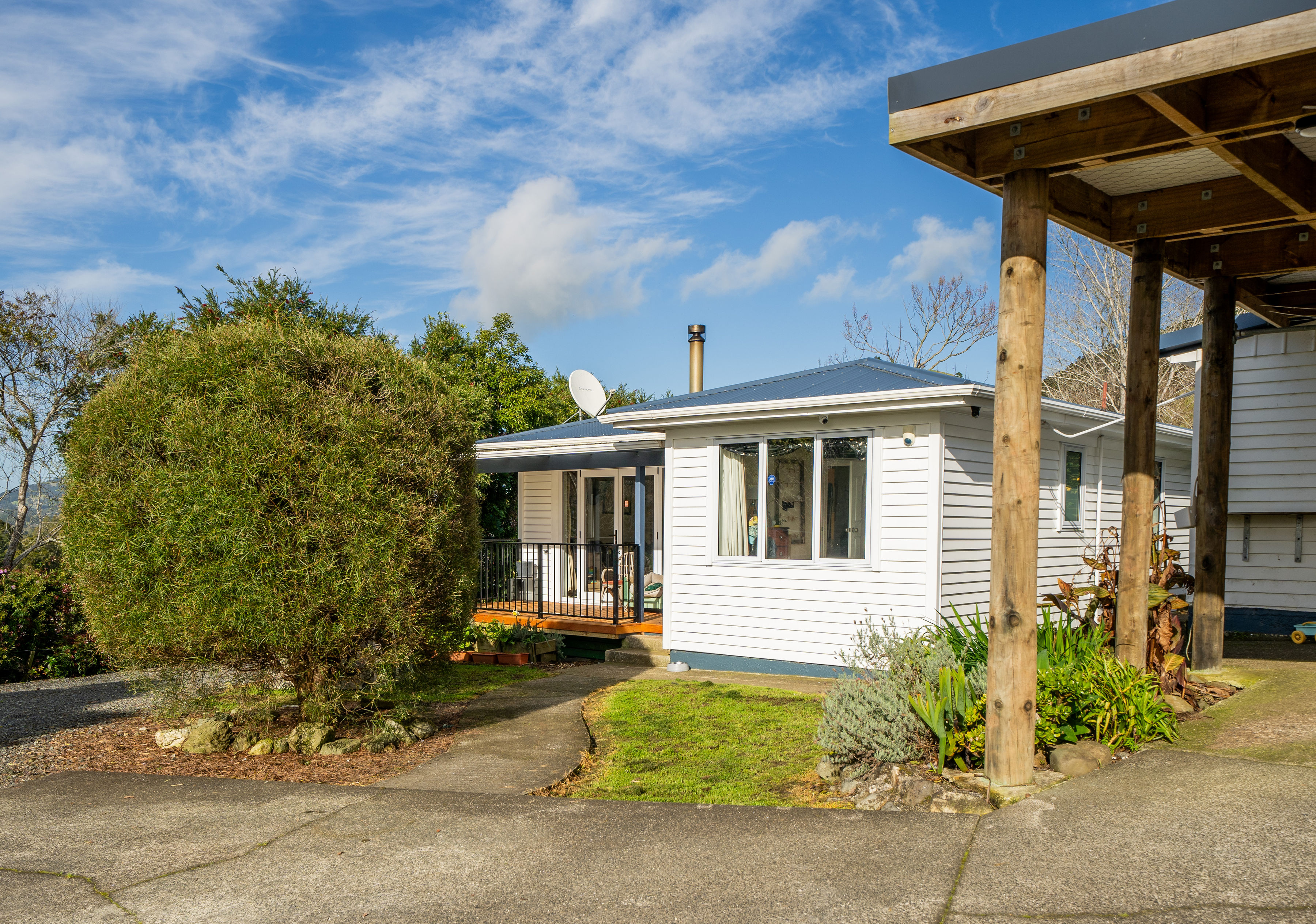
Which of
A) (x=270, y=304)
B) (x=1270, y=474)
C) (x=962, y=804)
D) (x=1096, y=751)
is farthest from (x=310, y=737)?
(x=270, y=304)

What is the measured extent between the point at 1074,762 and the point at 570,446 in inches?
379

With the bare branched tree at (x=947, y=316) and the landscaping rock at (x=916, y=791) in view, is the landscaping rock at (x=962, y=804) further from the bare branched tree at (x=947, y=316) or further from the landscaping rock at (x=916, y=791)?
Answer: the bare branched tree at (x=947, y=316)

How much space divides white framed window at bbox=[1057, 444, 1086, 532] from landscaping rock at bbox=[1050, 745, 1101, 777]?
23.3 feet

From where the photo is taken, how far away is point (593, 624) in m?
12.0

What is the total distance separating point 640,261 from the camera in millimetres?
36000

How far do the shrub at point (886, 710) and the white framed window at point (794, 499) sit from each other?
3816 mm

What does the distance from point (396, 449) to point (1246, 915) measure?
527 cm

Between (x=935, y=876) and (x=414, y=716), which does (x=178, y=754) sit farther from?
(x=935, y=876)

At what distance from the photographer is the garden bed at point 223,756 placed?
5.85 m

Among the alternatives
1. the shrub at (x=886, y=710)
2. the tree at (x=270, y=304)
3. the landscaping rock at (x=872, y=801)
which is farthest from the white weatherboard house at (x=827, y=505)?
the tree at (x=270, y=304)

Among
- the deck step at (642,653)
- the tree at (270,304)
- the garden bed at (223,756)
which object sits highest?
the tree at (270,304)

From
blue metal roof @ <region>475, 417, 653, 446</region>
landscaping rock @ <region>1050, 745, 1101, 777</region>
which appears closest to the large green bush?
landscaping rock @ <region>1050, 745, 1101, 777</region>

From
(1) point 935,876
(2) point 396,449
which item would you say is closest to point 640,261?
(2) point 396,449

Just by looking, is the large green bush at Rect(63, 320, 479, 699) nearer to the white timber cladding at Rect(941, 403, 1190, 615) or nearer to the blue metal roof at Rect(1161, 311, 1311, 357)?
the white timber cladding at Rect(941, 403, 1190, 615)
